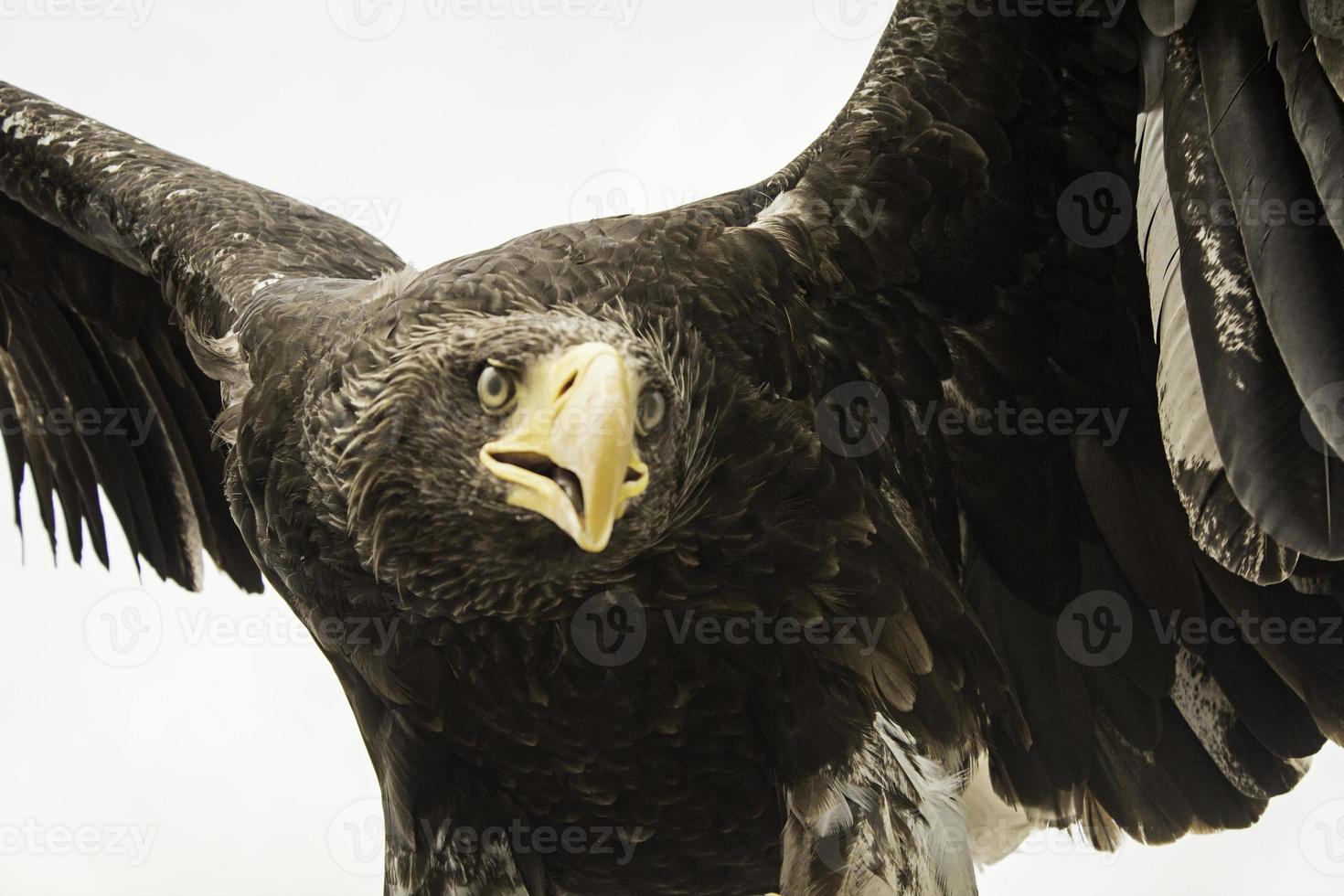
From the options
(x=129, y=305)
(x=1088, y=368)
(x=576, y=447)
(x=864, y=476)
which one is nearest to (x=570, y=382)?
(x=576, y=447)

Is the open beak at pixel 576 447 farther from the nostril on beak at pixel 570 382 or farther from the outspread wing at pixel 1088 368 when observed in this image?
the outspread wing at pixel 1088 368

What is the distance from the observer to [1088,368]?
4.01 metres

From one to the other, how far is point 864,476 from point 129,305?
301 cm

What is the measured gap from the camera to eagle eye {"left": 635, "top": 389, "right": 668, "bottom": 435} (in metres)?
3.06

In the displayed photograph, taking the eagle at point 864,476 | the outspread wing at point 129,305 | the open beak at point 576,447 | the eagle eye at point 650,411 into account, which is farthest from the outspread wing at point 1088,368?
the outspread wing at point 129,305

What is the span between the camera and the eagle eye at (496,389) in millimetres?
3070

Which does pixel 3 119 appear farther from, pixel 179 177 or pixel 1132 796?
pixel 1132 796

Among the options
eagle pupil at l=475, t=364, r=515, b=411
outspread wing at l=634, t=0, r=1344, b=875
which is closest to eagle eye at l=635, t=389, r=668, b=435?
eagle pupil at l=475, t=364, r=515, b=411

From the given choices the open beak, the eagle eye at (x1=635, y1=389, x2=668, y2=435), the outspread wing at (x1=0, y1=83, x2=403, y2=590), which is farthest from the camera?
the outspread wing at (x1=0, y1=83, x2=403, y2=590)

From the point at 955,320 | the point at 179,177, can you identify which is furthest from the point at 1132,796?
the point at 179,177

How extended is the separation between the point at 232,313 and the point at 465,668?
4.28 feet

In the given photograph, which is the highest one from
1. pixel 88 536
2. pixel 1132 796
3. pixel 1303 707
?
pixel 1303 707

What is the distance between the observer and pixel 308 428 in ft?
11.4

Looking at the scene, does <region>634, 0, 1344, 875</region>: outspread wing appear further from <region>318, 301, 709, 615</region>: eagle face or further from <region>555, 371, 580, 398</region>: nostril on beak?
<region>555, 371, 580, 398</region>: nostril on beak
